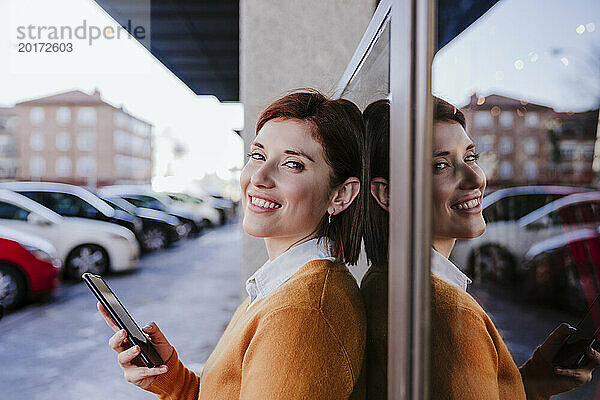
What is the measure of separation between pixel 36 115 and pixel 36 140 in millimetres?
168

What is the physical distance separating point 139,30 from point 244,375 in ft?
9.65

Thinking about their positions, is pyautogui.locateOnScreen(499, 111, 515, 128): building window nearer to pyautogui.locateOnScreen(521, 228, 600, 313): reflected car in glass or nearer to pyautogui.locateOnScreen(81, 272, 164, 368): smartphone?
pyautogui.locateOnScreen(521, 228, 600, 313): reflected car in glass

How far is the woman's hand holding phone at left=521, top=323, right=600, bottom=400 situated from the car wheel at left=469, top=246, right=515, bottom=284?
6cm

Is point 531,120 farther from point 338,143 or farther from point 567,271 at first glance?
point 338,143

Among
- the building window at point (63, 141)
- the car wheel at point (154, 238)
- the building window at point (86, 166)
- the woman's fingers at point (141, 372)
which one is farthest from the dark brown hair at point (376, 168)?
the building window at point (63, 141)

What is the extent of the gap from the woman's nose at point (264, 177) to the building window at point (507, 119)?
58 cm

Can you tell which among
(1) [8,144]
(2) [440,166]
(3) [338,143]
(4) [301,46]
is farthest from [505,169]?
(1) [8,144]

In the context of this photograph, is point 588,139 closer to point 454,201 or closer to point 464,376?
point 454,201

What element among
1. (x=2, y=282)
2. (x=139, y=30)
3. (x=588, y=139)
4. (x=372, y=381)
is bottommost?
(x=2, y=282)

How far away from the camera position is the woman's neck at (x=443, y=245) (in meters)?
0.60

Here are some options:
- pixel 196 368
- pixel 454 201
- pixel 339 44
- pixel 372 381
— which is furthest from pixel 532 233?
pixel 196 368

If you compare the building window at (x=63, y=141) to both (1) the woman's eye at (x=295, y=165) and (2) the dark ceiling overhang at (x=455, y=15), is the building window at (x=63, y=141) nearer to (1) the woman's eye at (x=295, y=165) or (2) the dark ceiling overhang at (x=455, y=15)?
(1) the woman's eye at (x=295, y=165)

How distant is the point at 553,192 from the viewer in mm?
414

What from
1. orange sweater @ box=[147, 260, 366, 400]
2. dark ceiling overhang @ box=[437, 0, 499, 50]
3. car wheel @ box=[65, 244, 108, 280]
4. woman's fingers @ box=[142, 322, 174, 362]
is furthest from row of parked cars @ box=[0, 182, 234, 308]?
dark ceiling overhang @ box=[437, 0, 499, 50]
